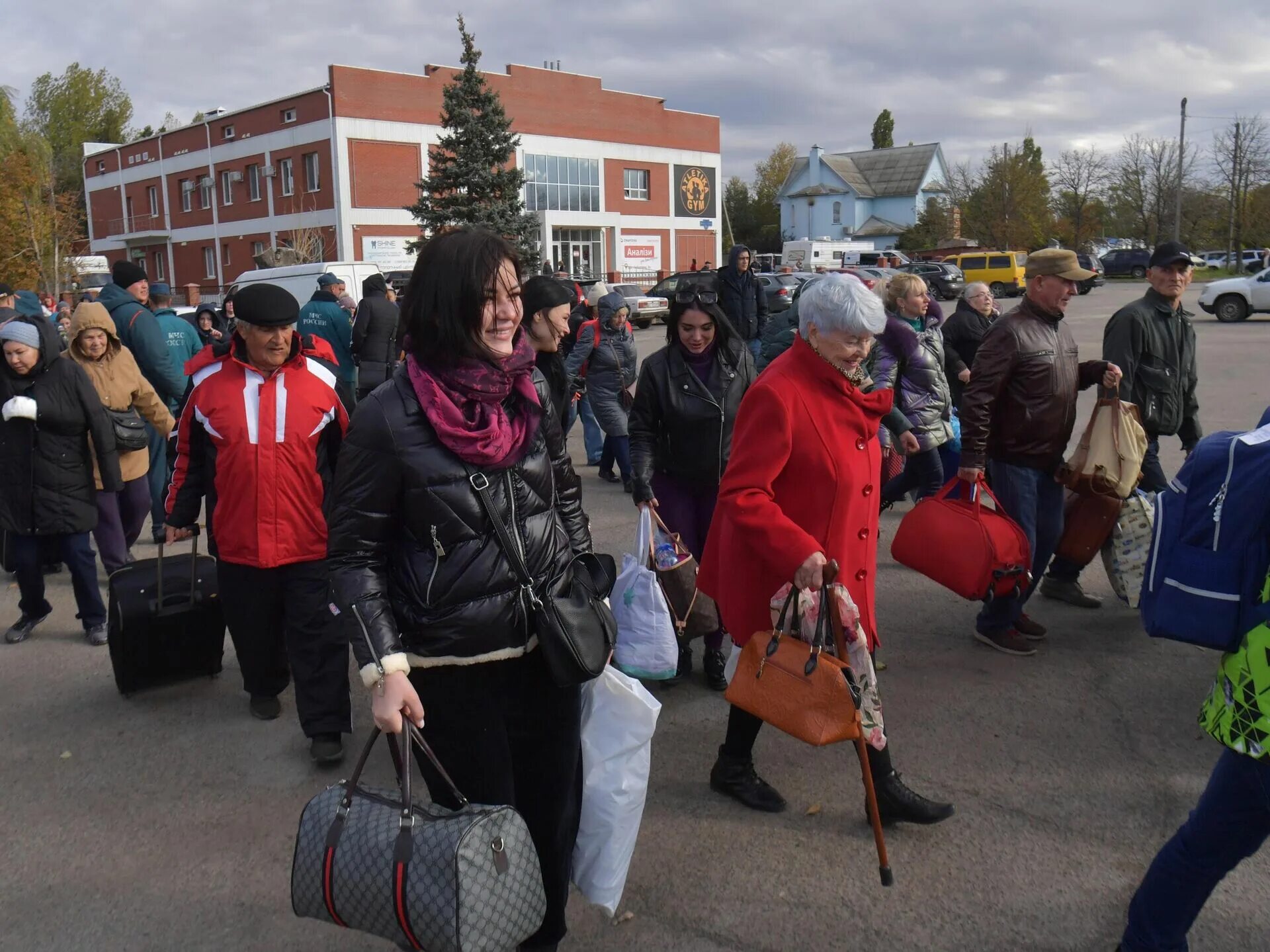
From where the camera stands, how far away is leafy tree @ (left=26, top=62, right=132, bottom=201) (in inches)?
3009

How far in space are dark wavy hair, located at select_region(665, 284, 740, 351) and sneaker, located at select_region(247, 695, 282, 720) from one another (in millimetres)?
2480

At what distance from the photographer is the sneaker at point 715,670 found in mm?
4879

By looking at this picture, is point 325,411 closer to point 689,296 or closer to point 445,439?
point 689,296

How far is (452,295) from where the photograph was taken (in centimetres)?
235

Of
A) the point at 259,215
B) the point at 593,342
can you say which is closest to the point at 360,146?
the point at 259,215

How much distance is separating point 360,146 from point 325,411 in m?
42.2

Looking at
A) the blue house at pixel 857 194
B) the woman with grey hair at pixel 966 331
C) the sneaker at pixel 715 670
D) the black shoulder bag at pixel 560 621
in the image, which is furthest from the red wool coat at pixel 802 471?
the blue house at pixel 857 194

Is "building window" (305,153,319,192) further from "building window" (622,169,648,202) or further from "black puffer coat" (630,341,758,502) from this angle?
"black puffer coat" (630,341,758,502)

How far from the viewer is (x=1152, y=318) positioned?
547cm

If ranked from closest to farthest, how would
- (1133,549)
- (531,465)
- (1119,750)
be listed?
(531,465) → (1119,750) → (1133,549)

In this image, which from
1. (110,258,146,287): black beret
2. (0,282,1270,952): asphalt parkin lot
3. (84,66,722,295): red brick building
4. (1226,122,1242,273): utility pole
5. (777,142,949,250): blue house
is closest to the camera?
(0,282,1270,952): asphalt parkin lot

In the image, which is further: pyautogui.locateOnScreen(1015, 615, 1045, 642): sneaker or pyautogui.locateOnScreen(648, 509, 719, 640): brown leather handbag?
pyautogui.locateOnScreen(1015, 615, 1045, 642): sneaker

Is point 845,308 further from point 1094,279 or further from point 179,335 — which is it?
point 1094,279

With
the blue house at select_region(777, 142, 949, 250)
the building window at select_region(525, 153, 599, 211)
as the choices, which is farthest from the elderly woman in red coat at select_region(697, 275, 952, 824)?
the blue house at select_region(777, 142, 949, 250)
